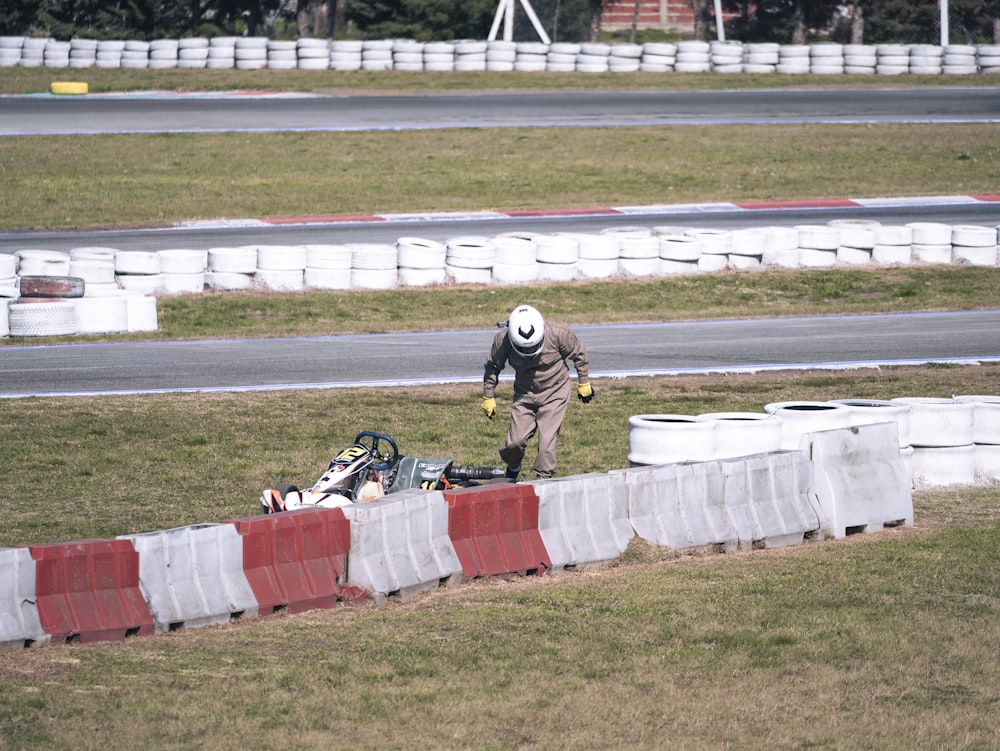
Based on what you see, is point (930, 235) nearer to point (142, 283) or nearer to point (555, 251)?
point (555, 251)

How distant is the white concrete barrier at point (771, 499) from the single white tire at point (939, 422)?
186 cm

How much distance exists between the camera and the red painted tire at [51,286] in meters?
18.7

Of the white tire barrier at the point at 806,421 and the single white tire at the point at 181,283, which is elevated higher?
the single white tire at the point at 181,283

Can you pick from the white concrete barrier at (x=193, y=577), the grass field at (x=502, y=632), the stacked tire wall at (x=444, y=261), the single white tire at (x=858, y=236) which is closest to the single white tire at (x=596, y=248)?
the stacked tire wall at (x=444, y=261)

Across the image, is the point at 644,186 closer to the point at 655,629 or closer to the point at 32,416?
the point at 32,416

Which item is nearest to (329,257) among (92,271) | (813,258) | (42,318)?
(92,271)

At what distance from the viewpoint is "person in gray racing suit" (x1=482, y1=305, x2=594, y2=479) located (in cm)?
1120

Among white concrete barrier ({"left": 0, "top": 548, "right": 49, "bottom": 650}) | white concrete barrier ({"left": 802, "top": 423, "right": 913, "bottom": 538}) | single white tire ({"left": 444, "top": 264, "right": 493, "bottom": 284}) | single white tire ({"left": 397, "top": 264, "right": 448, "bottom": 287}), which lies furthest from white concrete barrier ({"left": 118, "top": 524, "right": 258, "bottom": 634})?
single white tire ({"left": 444, "top": 264, "right": 493, "bottom": 284})

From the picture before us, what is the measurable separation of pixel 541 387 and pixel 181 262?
10.7m

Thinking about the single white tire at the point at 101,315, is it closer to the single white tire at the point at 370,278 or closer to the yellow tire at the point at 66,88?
the single white tire at the point at 370,278

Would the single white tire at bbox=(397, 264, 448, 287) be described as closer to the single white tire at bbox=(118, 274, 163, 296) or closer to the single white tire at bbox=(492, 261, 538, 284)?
the single white tire at bbox=(492, 261, 538, 284)

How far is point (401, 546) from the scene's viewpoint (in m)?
8.92

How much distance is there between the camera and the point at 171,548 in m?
8.04

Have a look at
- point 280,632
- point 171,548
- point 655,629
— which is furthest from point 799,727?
point 171,548
